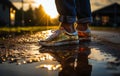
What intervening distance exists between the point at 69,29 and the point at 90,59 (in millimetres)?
1223

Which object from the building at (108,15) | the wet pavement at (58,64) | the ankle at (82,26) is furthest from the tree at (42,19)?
the wet pavement at (58,64)

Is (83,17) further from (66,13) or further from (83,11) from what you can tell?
(66,13)

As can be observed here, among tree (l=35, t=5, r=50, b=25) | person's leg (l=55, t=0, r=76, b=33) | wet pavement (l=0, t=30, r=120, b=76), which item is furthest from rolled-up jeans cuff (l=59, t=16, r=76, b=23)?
tree (l=35, t=5, r=50, b=25)

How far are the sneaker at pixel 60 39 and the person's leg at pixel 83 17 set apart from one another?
24.2 inches

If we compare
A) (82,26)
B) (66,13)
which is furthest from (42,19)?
(66,13)

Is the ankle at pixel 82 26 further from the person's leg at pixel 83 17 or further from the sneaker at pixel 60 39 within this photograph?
the sneaker at pixel 60 39

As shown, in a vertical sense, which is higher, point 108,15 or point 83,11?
point 108,15

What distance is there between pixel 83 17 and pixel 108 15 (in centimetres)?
5839

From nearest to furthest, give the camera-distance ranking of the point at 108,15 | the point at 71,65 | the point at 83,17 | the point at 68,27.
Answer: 1. the point at 71,65
2. the point at 68,27
3. the point at 83,17
4. the point at 108,15

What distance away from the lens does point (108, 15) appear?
2434 inches

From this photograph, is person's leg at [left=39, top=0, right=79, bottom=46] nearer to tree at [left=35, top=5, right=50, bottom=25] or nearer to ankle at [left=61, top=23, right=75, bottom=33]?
ankle at [left=61, top=23, right=75, bottom=33]

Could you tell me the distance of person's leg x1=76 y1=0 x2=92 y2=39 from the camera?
14.0 ft

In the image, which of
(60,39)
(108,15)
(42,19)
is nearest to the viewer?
(60,39)

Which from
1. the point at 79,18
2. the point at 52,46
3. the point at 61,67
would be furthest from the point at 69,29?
the point at 61,67
